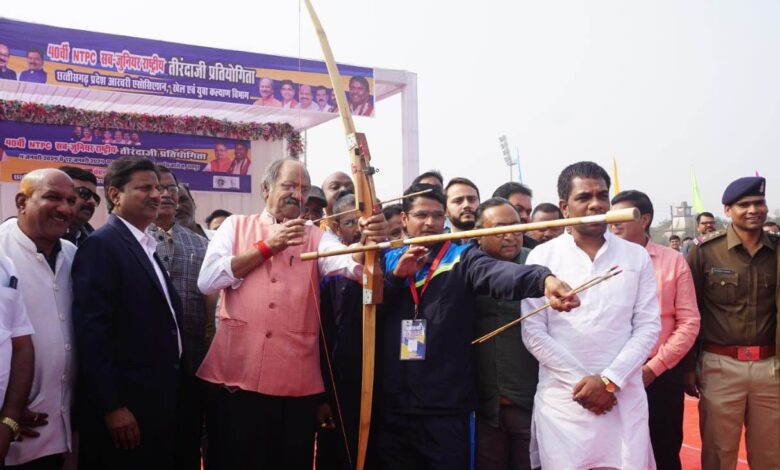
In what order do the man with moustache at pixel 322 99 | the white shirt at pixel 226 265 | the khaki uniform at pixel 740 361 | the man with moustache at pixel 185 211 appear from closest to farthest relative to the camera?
the white shirt at pixel 226 265 < the khaki uniform at pixel 740 361 < the man with moustache at pixel 185 211 < the man with moustache at pixel 322 99

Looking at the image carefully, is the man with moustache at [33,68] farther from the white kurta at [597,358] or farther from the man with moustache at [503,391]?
the white kurta at [597,358]

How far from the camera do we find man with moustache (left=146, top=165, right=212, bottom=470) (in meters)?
3.35

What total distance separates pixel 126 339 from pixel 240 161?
36.0ft

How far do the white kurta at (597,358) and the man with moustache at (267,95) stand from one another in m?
10.2

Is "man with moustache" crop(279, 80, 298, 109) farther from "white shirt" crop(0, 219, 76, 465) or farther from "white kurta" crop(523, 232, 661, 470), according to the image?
"white kurta" crop(523, 232, 661, 470)

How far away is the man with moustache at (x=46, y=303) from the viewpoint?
2.57 meters

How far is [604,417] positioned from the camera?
273cm

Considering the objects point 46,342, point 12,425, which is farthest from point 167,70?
point 12,425

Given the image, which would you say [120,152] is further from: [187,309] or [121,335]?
[121,335]

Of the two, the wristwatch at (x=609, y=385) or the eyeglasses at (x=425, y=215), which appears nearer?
the wristwatch at (x=609, y=385)

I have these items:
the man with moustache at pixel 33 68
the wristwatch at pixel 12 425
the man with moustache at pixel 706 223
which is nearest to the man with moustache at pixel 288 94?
the man with moustache at pixel 33 68

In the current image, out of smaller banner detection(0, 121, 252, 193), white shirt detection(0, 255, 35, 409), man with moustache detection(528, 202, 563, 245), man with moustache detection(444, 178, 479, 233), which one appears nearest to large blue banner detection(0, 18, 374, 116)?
smaller banner detection(0, 121, 252, 193)

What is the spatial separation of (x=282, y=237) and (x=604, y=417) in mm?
1542

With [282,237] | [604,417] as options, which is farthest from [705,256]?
[282,237]
